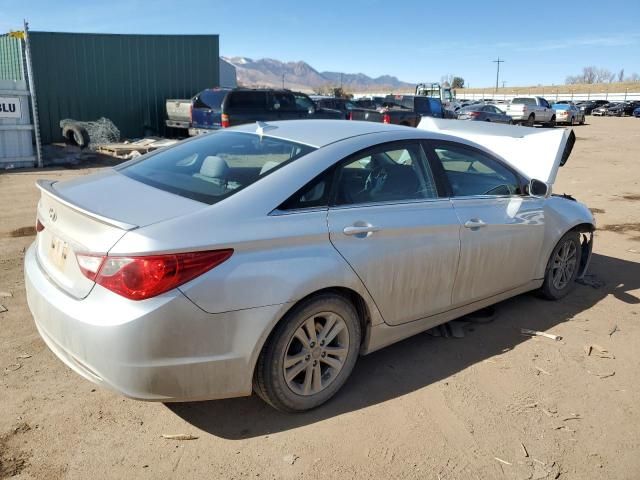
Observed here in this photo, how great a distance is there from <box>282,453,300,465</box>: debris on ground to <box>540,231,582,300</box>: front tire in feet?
9.85

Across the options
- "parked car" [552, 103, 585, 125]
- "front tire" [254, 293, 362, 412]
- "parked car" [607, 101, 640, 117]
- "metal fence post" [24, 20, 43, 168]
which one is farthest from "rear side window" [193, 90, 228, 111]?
"parked car" [607, 101, 640, 117]

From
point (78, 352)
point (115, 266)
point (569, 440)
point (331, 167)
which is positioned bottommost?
point (569, 440)

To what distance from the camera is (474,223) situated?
149 inches

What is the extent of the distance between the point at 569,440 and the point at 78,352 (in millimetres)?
2627

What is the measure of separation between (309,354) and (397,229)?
928mm

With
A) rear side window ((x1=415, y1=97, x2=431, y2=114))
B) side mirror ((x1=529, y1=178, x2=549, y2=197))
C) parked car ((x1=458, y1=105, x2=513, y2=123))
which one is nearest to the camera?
side mirror ((x1=529, y1=178, x2=549, y2=197))

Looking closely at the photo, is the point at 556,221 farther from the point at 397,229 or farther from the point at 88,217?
the point at 88,217

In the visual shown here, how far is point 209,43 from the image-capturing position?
64.3 ft

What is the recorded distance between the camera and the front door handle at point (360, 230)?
3070mm

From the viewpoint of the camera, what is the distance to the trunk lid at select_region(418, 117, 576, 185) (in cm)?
508

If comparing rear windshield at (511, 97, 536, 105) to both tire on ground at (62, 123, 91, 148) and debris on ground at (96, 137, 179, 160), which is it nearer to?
debris on ground at (96, 137, 179, 160)

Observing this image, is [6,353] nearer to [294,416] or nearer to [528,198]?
[294,416]

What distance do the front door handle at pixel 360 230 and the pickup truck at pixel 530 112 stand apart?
31.1 metres

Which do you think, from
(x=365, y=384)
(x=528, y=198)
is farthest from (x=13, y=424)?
(x=528, y=198)
